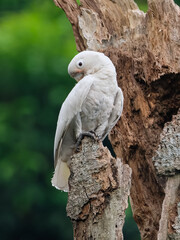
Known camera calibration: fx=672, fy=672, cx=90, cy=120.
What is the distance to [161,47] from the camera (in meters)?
5.76

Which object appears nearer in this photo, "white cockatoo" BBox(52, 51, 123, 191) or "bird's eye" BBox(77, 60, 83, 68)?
"white cockatoo" BBox(52, 51, 123, 191)

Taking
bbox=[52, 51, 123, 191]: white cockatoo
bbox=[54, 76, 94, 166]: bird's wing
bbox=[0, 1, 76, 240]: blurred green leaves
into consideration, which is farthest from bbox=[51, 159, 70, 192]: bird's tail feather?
bbox=[0, 1, 76, 240]: blurred green leaves

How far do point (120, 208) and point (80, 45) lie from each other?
216 cm

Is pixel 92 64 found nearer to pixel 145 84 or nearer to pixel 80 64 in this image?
pixel 80 64

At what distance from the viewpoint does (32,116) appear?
1070 cm

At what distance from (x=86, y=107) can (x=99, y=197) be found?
1.04 meters

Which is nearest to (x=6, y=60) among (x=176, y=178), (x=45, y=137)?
(x=45, y=137)

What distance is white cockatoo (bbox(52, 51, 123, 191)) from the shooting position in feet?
17.8

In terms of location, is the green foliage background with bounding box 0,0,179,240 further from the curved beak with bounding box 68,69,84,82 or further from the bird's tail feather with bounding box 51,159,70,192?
the bird's tail feather with bounding box 51,159,70,192

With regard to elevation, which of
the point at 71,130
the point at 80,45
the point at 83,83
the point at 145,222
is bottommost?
the point at 145,222

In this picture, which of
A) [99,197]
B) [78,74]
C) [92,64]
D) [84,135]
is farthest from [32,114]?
[99,197]

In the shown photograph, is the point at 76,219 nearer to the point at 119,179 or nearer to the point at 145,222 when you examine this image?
the point at 119,179

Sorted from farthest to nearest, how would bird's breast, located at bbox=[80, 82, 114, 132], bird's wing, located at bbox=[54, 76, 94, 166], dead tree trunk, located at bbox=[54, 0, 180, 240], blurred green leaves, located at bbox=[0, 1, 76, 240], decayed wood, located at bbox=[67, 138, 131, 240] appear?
blurred green leaves, located at bbox=[0, 1, 76, 240]
dead tree trunk, located at bbox=[54, 0, 180, 240]
bird's breast, located at bbox=[80, 82, 114, 132]
bird's wing, located at bbox=[54, 76, 94, 166]
decayed wood, located at bbox=[67, 138, 131, 240]

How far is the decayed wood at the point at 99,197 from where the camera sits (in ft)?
15.4
